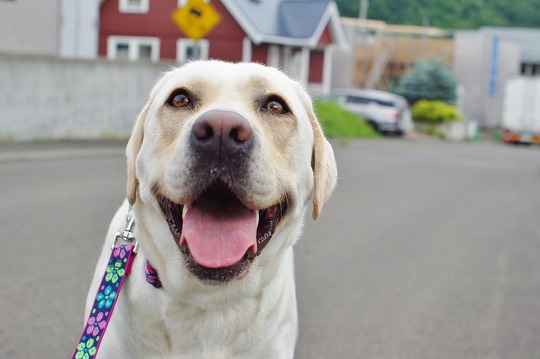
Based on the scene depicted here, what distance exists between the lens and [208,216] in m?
2.82

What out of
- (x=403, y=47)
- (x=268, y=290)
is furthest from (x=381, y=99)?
(x=268, y=290)

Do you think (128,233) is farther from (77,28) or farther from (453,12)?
(453,12)

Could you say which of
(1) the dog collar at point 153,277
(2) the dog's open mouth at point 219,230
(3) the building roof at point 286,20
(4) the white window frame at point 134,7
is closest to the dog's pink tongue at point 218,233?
(2) the dog's open mouth at point 219,230

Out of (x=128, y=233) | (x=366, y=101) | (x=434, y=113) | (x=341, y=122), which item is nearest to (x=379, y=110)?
Result: (x=366, y=101)

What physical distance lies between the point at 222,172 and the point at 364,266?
480 cm

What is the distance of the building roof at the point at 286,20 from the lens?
34875 mm

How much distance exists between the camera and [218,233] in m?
2.78

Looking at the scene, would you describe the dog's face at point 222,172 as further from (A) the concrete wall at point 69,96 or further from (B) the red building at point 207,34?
(B) the red building at point 207,34

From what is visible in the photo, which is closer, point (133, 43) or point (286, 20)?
point (133, 43)

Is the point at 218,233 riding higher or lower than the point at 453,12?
lower

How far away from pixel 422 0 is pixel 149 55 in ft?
161

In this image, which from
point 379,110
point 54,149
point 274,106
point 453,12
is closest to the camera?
point 274,106

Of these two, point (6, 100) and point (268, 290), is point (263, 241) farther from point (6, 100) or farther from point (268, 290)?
point (6, 100)

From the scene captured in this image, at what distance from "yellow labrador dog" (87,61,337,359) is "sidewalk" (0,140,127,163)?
35.8ft
